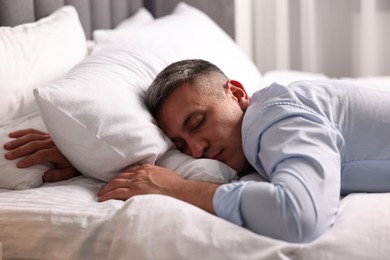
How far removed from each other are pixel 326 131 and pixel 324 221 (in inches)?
7.6

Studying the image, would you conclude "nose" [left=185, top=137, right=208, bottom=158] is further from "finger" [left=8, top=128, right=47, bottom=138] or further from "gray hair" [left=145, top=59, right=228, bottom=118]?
"finger" [left=8, top=128, right=47, bottom=138]

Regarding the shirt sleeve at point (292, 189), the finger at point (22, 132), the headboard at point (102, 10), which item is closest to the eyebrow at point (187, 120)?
the shirt sleeve at point (292, 189)

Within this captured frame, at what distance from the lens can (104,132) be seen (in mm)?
1359

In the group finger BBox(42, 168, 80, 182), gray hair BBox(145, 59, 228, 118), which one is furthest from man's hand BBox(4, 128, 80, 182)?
gray hair BBox(145, 59, 228, 118)

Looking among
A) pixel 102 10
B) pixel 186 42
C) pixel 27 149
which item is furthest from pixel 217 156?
pixel 102 10

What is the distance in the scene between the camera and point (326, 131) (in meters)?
1.23

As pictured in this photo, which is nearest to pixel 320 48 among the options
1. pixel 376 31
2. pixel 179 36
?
pixel 376 31

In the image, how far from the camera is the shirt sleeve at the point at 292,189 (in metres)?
1.08

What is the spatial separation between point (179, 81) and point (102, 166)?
25 centimetres

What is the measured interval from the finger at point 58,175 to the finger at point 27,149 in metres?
0.06

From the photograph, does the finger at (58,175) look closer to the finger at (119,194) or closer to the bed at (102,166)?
the bed at (102,166)

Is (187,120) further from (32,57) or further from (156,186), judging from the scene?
(32,57)

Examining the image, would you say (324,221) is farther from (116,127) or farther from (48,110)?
(48,110)

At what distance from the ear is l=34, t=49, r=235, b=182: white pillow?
0.63 feet
